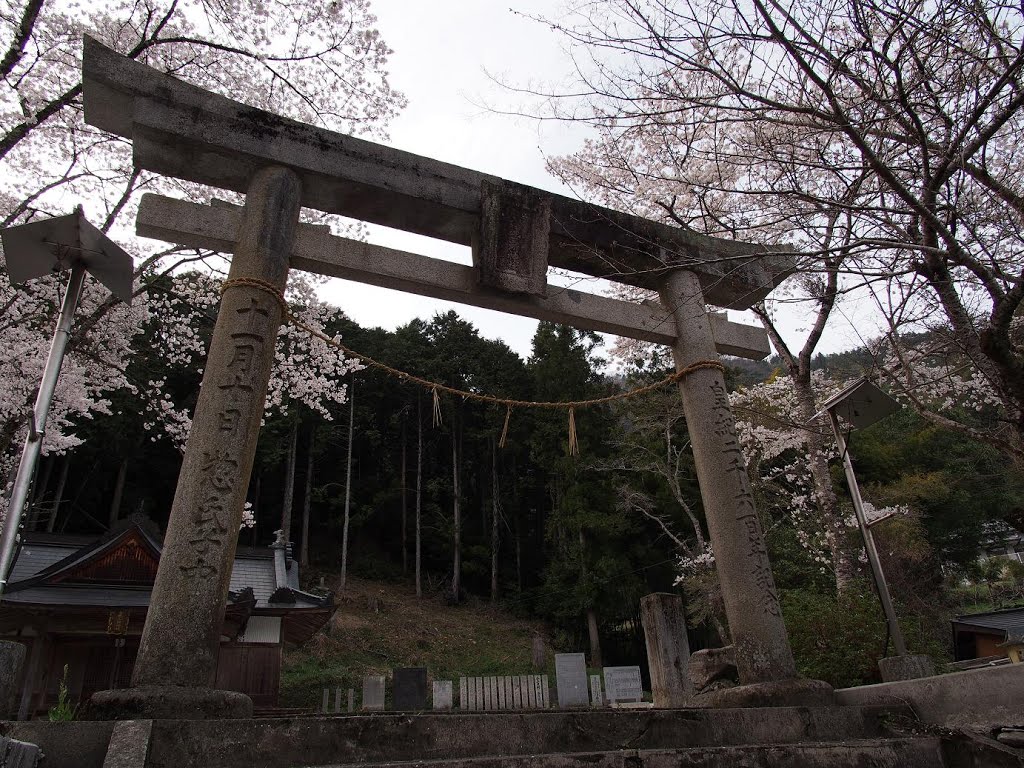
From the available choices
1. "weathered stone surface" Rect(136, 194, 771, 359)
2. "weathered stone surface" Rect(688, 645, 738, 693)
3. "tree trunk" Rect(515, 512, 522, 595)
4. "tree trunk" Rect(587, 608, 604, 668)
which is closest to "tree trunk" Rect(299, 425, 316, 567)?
"tree trunk" Rect(515, 512, 522, 595)

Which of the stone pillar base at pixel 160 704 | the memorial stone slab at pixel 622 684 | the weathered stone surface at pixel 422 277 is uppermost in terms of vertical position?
the weathered stone surface at pixel 422 277

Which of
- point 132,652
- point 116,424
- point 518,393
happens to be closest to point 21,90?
point 132,652

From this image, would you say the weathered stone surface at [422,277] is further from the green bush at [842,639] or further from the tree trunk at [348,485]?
the tree trunk at [348,485]

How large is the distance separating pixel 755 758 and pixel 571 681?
12012 mm

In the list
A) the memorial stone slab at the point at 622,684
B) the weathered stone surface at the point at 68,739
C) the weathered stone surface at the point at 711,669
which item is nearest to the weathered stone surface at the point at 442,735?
the weathered stone surface at the point at 68,739

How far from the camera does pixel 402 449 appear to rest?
3002 centimetres

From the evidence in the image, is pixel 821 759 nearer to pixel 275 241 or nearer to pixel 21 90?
pixel 275 241

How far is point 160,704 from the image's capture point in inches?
106

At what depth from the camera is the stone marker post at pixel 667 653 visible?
344 inches

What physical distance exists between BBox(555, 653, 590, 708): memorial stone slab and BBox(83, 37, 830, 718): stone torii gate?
408 inches

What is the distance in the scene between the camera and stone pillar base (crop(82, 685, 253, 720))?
8.71ft

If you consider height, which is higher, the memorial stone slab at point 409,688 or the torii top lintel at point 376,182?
the torii top lintel at point 376,182

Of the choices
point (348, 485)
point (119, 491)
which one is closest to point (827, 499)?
point (348, 485)

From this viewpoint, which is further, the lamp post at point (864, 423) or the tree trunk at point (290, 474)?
the tree trunk at point (290, 474)
